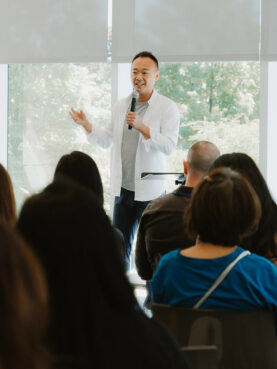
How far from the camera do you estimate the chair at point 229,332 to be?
188cm

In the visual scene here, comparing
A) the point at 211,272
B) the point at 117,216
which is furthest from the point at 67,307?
the point at 117,216

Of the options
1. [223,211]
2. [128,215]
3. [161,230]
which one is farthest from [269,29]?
[223,211]

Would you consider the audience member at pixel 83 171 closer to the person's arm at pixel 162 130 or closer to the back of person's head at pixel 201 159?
the back of person's head at pixel 201 159

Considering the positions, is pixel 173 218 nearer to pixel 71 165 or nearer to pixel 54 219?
pixel 71 165

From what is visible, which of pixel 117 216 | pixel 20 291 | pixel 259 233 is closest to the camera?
pixel 20 291

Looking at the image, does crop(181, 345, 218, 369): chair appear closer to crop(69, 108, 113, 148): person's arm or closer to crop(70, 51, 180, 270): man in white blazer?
crop(70, 51, 180, 270): man in white blazer

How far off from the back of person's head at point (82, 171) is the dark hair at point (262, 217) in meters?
0.64

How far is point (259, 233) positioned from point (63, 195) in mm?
1582

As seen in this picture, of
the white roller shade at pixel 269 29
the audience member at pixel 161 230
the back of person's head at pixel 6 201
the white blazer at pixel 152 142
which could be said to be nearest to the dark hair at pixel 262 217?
the audience member at pixel 161 230

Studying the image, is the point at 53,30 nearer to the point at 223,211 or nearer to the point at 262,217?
the point at 262,217

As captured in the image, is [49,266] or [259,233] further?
[259,233]

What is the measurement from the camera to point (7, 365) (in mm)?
839

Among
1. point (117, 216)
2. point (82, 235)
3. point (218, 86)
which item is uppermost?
point (218, 86)

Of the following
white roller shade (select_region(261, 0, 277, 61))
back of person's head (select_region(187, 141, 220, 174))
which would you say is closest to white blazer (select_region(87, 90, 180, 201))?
white roller shade (select_region(261, 0, 277, 61))
